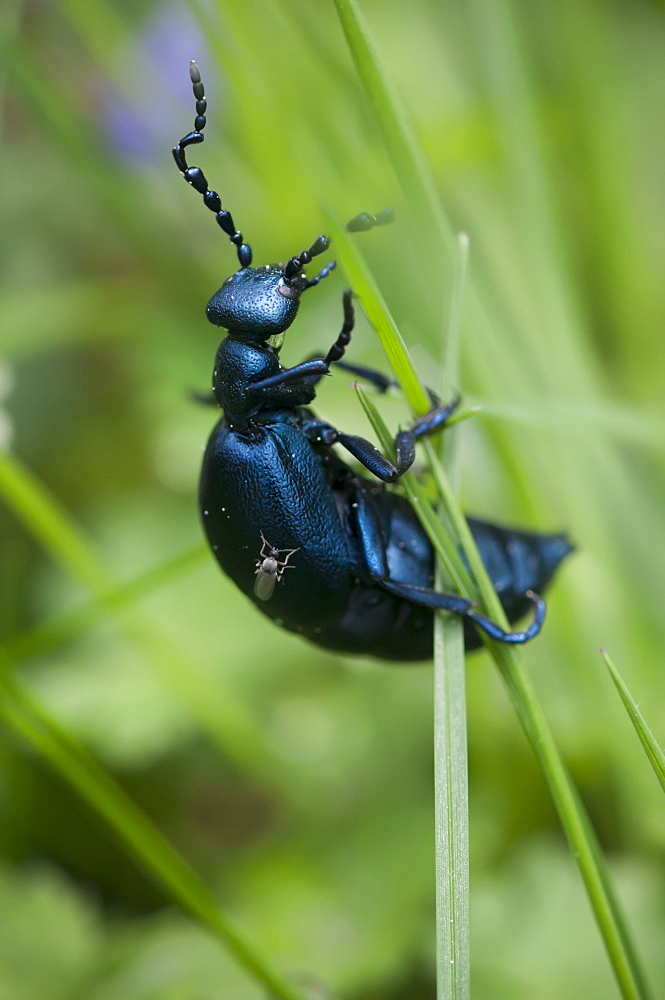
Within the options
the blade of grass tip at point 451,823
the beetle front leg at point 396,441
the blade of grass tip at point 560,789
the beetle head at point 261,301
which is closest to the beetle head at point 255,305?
the beetle head at point 261,301

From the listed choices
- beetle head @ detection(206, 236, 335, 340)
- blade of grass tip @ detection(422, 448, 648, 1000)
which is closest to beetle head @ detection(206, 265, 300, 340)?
beetle head @ detection(206, 236, 335, 340)

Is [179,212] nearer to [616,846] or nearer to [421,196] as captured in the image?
[421,196]

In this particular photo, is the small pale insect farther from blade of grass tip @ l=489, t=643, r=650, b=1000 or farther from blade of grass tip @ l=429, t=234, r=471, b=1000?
blade of grass tip @ l=489, t=643, r=650, b=1000

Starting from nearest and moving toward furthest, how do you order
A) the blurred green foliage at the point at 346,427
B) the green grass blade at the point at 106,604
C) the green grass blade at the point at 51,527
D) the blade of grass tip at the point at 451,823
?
the blade of grass tip at the point at 451,823 < the green grass blade at the point at 106,604 < the green grass blade at the point at 51,527 < the blurred green foliage at the point at 346,427

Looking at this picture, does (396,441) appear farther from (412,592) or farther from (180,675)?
(180,675)

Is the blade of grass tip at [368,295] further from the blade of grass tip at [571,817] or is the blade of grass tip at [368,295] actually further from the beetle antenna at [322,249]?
the blade of grass tip at [571,817]

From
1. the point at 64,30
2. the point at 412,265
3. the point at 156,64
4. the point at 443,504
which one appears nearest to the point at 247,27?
the point at 412,265
